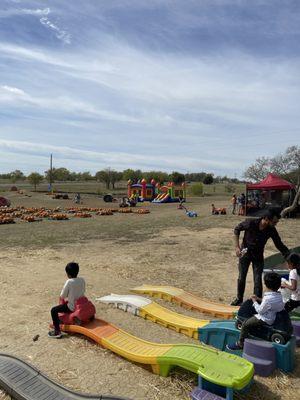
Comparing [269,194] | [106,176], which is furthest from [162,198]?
[106,176]

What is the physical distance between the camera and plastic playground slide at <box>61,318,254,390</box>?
432 centimetres

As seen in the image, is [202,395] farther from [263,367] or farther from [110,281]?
[110,281]

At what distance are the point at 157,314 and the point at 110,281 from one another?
2831 mm

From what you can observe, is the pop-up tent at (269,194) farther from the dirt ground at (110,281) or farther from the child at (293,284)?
the child at (293,284)

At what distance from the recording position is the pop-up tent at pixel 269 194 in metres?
27.3

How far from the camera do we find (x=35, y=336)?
240 inches

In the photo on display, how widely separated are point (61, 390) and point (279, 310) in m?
2.86

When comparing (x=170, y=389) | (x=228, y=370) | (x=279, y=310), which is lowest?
(x=170, y=389)

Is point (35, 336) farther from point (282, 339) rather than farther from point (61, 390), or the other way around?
point (282, 339)

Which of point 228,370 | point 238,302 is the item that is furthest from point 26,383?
point 238,302

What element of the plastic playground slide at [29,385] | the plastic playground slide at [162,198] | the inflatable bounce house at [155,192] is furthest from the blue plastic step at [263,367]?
the inflatable bounce house at [155,192]

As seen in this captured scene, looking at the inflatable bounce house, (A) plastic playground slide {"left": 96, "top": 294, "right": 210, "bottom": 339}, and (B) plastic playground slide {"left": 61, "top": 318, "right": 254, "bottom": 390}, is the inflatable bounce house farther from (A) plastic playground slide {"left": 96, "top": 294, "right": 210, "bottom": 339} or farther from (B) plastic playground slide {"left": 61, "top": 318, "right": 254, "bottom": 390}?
(B) plastic playground slide {"left": 61, "top": 318, "right": 254, "bottom": 390}

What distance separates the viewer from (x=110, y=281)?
9562 mm

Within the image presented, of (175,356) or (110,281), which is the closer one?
(175,356)
